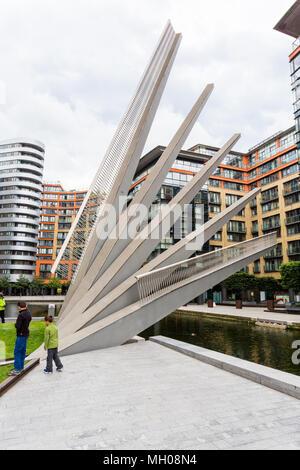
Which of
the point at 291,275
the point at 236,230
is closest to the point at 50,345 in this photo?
the point at 291,275

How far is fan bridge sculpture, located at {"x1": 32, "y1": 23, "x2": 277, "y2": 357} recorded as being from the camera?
9.75 m

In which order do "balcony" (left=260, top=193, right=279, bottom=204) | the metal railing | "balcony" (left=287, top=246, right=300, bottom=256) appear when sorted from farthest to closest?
"balcony" (left=260, top=193, right=279, bottom=204), "balcony" (left=287, top=246, right=300, bottom=256), the metal railing

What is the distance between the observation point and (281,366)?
830cm

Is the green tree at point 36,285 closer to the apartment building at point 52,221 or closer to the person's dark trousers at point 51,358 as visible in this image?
the apartment building at point 52,221

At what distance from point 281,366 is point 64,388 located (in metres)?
6.03

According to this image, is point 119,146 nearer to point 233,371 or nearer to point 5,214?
point 233,371

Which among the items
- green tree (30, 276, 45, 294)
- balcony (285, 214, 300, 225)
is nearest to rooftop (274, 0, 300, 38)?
balcony (285, 214, 300, 225)

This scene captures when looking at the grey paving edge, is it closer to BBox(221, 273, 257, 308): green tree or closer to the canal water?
the canal water

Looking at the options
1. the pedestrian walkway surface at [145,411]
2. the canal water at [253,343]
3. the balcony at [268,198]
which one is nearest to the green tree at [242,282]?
the balcony at [268,198]

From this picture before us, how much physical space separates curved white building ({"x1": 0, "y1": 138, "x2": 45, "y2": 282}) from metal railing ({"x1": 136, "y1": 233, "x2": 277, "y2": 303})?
6700cm

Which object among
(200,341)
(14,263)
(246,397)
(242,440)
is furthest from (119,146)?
(14,263)

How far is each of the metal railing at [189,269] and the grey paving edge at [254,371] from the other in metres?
2.25

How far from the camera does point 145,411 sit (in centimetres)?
444

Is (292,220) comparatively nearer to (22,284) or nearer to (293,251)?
(293,251)
